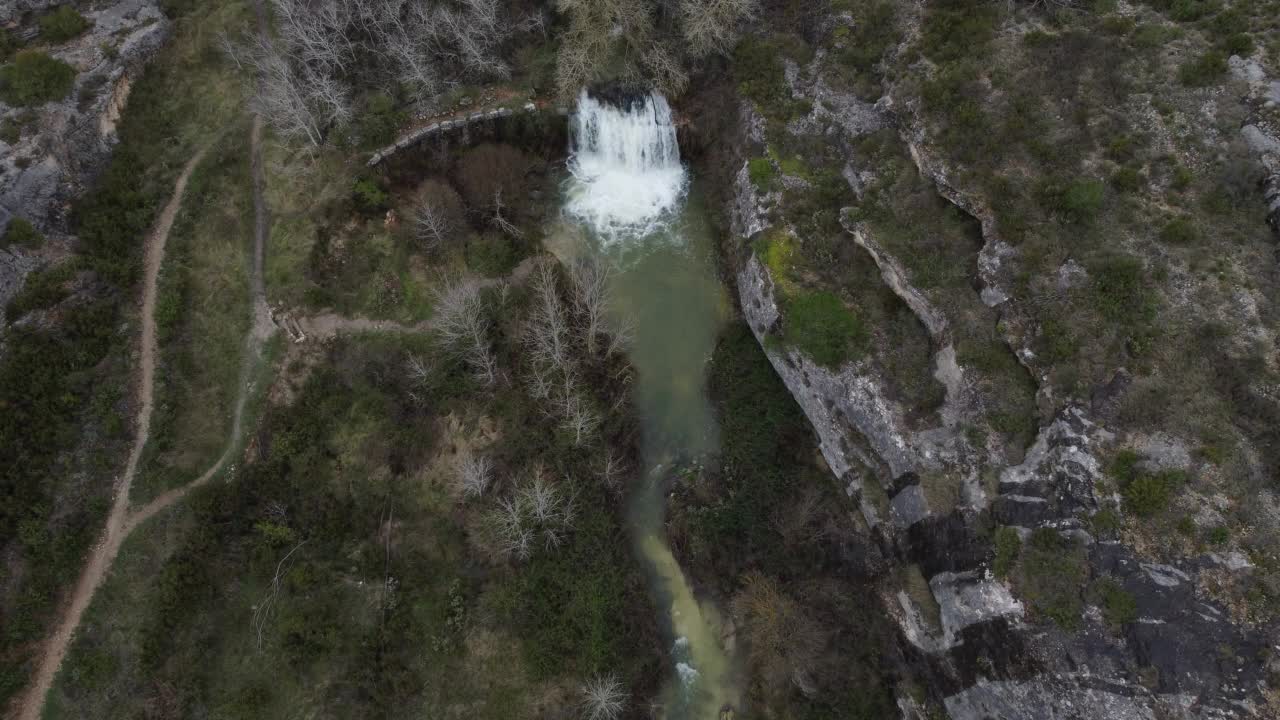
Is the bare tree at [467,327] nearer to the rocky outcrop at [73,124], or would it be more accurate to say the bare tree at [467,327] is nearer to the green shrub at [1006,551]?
the rocky outcrop at [73,124]

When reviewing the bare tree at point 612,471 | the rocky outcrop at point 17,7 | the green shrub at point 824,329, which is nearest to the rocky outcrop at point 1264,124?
the green shrub at point 824,329

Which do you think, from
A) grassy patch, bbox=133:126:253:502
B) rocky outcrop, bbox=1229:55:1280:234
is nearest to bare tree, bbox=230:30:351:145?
grassy patch, bbox=133:126:253:502

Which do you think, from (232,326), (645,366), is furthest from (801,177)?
(232,326)

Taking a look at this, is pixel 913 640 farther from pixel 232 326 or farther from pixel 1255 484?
pixel 232 326

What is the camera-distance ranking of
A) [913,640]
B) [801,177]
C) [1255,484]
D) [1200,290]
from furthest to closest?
[801,177], [913,640], [1200,290], [1255,484]

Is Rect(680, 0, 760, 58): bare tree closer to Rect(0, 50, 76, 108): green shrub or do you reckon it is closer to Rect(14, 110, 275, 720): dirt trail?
Rect(14, 110, 275, 720): dirt trail
